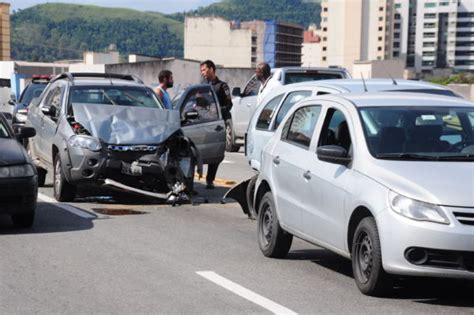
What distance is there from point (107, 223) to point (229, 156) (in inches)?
462

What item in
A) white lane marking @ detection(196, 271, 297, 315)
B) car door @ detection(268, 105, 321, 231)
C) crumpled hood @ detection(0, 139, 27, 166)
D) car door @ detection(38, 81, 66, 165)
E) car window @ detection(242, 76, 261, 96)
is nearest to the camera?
white lane marking @ detection(196, 271, 297, 315)

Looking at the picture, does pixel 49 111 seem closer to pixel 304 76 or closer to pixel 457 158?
pixel 304 76

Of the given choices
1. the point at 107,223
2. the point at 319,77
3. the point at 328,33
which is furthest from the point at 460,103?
the point at 328,33

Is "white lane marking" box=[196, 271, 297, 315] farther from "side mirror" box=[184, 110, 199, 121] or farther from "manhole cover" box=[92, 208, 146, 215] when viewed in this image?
"side mirror" box=[184, 110, 199, 121]

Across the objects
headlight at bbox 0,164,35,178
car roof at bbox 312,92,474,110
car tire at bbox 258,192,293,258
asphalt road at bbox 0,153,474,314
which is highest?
car roof at bbox 312,92,474,110

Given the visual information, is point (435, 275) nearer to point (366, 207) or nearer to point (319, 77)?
point (366, 207)

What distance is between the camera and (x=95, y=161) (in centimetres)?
1393

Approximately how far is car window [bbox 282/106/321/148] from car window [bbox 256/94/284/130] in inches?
137

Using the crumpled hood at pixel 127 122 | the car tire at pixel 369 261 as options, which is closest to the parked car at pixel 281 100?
the crumpled hood at pixel 127 122

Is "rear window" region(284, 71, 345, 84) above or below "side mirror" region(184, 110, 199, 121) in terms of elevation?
above

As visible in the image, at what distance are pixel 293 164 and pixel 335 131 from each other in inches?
23.9

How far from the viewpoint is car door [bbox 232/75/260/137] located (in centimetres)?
2434

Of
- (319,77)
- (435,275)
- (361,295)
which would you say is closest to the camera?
(435,275)

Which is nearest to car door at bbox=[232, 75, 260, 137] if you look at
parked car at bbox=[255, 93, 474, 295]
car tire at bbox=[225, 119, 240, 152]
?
car tire at bbox=[225, 119, 240, 152]
